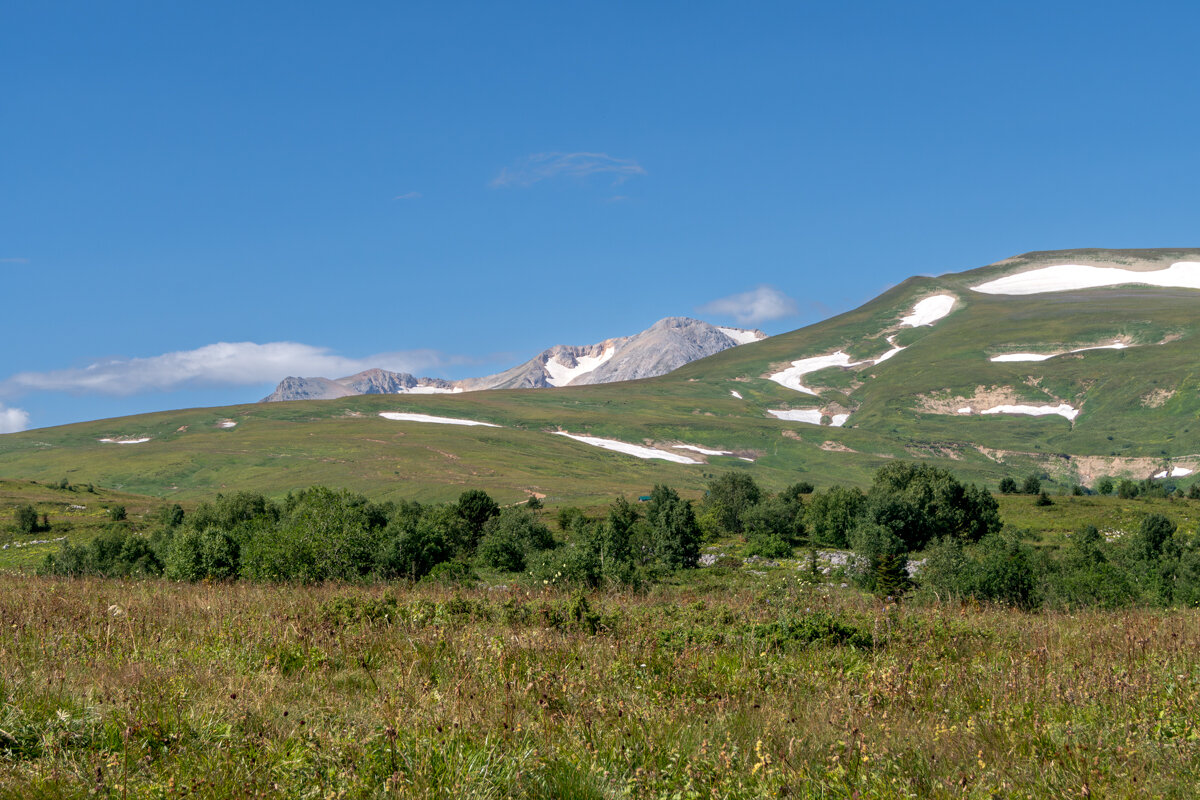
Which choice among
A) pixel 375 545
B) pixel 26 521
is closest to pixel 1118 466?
pixel 375 545

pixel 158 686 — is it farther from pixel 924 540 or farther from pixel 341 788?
pixel 924 540

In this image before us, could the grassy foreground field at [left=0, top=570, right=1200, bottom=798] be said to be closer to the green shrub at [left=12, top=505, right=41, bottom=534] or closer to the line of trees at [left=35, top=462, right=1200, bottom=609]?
the line of trees at [left=35, top=462, right=1200, bottom=609]

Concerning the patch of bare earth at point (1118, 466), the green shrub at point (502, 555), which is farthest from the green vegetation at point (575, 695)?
the patch of bare earth at point (1118, 466)

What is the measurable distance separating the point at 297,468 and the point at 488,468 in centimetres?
3669

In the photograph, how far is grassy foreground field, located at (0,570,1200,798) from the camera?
514 centimetres

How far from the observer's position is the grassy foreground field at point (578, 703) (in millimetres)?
5141

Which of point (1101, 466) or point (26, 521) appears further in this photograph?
point (1101, 466)

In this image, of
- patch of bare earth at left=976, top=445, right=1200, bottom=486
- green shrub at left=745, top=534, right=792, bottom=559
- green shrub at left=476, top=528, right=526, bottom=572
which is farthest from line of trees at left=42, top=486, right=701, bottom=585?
patch of bare earth at left=976, top=445, right=1200, bottom=486

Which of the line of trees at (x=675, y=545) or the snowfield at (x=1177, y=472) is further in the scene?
the snowfield at (x=1177, y=472)

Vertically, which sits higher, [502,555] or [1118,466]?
[502,555]

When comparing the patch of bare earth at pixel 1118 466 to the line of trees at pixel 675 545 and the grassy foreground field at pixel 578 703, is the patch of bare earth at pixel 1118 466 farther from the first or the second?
the grassy foreground field at pixel 578 703

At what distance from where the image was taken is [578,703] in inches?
258

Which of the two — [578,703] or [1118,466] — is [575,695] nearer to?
[578,703]

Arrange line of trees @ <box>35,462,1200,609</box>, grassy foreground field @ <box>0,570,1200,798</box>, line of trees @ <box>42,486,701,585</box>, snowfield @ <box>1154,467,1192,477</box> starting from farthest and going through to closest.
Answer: snowfield @ <box>1154,467,1192,477</box>, line of trees @ <box>42,486,701,585</box>, line of trees @ <box>35,462,1200,609</box>, grassy foreground field @ <box>0,570,1200,798</box>
